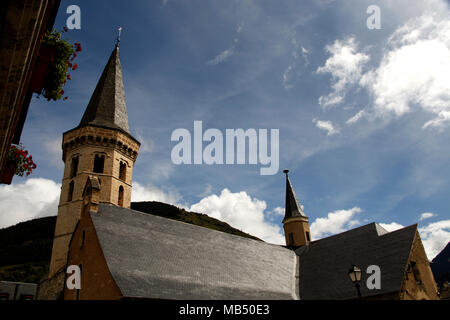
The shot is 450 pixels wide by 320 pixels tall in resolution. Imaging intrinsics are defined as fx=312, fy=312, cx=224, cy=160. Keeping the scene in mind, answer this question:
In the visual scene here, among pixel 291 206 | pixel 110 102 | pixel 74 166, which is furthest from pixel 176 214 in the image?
pixel 74 166

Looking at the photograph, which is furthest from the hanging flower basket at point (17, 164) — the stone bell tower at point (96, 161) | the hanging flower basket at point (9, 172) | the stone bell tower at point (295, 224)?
the stone bell tower at point (295, 224)

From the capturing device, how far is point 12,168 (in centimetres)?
850

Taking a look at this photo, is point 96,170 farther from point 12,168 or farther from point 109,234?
point 12,168

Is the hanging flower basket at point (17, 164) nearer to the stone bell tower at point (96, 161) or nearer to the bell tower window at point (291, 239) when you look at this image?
the stone bell tower at point (96, 161)

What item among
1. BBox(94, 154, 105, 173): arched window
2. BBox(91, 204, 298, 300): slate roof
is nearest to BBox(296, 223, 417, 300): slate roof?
BBox(91, 204, 298, 300): slate roof

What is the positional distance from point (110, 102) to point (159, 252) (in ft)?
59.5

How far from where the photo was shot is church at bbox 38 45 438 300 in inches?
713

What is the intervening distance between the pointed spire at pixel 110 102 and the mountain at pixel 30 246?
46194 mm

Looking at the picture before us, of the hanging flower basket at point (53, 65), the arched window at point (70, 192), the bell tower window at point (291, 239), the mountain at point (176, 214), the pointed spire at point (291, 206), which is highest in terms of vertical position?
the mountain at point (176, 214)

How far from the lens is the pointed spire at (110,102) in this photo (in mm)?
29938

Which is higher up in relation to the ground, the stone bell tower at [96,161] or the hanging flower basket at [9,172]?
the stone bell tower at [96,161]

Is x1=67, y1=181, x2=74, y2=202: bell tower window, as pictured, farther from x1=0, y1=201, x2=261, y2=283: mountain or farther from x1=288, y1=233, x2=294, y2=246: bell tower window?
x1=0, y1=201, x2=261, y2=283: mountain

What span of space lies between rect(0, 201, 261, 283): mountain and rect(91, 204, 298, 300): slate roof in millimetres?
51194

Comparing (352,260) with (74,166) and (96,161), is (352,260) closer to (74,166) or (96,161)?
(96,161)
